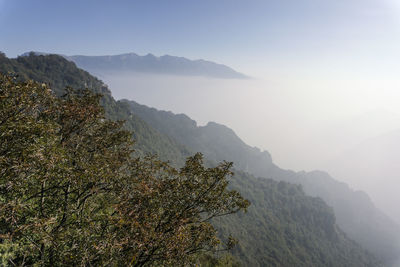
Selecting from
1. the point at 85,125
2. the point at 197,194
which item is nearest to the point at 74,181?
the point at 197,194

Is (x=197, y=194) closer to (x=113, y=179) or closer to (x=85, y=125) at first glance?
(x=113, y=179)

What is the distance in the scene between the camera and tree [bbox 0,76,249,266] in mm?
8148

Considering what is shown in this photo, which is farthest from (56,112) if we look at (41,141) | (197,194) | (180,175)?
(197,194)

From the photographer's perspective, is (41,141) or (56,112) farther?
(56,112)

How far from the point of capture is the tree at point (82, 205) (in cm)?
815

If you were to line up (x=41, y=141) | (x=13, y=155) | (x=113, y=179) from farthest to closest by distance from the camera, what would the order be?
(x=113, y=179) → (x=41, y=141) → (x=13, y=155)

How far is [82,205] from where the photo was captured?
36.0ft

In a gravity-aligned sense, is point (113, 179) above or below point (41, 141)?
below

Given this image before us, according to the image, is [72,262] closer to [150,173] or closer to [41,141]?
[41,141]

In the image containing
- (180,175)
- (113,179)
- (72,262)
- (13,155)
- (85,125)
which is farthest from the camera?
(85,125)

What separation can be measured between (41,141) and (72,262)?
17.7 ft

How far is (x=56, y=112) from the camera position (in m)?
13.8

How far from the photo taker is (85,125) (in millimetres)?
14812

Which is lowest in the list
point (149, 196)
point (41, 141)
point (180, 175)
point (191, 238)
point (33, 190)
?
point (191, 238)
